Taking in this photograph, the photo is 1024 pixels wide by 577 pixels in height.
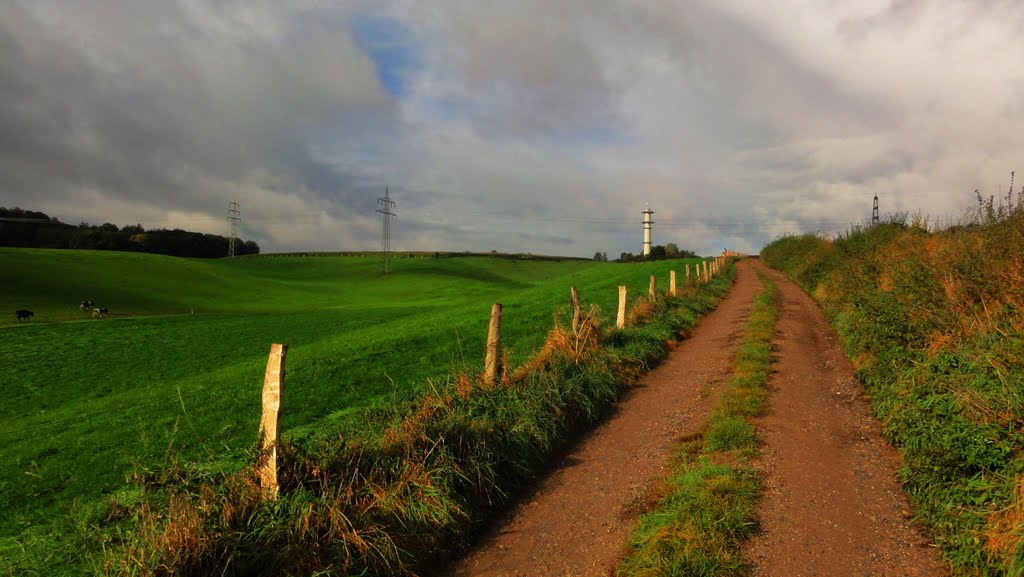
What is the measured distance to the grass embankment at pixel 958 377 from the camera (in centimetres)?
504

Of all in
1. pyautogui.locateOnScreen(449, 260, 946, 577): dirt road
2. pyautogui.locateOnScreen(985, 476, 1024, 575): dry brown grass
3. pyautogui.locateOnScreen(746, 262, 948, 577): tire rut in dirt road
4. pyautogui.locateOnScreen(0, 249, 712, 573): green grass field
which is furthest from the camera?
pyautogui.locateOnScreen(0, 249, 712, 573): green grass field

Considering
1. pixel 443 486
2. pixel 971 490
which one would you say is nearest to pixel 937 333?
pixel 971 490

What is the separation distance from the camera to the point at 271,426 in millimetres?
5777

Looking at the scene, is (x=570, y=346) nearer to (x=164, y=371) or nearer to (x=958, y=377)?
(x=958, y=377)

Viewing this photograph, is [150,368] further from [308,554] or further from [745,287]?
[745,287]

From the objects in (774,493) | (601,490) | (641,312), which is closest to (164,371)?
(641,312)

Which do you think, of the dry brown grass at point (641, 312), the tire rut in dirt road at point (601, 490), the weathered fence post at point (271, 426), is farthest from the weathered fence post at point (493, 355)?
the dry brown grass at point (641, 312)

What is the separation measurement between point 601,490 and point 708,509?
1.65 m

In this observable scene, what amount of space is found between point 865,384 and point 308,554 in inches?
416

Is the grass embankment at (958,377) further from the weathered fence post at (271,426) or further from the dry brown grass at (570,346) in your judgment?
the weathered fence post at (271,426)

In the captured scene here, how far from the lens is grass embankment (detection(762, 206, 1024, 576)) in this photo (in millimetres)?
5035

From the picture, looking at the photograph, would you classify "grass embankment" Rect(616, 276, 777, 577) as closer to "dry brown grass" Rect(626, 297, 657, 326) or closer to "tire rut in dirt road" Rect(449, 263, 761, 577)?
"tire rut in dirt road" Rect(449, 263, 761, 577)

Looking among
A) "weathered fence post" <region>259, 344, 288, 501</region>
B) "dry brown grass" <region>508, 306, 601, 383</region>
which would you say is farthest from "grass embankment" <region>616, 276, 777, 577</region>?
"weathered fence post" <region>259, 344, 288, 501</region>

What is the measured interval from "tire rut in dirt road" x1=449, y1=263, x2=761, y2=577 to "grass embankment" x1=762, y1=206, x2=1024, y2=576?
2.94 m
